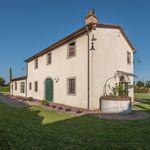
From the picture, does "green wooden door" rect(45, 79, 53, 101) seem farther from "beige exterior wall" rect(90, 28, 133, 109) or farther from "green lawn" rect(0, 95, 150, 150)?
"green lawn" rect(0, 95, 150, 150)

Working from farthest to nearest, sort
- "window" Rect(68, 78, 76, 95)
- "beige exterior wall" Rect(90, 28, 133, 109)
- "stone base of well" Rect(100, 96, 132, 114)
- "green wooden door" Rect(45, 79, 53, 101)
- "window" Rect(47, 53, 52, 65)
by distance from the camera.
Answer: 1. "window" Rect(47, 53, 52, 65)
2. "green wooden door" Rect(45, 79, 53, 101)
3. "window" Rect(68, 78, 76, 95)
4. "beige exterior wall" Rect(90, 28, 133, 109)
5. "stone base of well" Rect(100, 96, 132, 114)

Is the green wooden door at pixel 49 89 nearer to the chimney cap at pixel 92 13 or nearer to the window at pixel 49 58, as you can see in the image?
the window at pixel 49 58

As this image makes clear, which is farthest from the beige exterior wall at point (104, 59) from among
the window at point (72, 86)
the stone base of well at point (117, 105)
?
the window at point (72, 86)

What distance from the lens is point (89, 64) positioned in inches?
588

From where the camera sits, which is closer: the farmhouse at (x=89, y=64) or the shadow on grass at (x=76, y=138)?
the shadow on grass at (x=76, y=138)

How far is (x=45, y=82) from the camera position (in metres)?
23.2

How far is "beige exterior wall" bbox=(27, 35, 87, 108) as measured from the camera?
15.7 meters

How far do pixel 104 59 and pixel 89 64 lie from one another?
1.55 metres

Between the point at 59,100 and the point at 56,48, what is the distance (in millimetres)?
5174

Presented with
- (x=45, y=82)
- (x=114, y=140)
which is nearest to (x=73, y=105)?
(x=45, y=82)

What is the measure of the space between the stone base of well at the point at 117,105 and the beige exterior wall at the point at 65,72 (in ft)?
6.06

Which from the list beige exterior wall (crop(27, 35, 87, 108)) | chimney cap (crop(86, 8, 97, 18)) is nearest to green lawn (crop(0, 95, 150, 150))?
beige exterior wall (crop(27, 35, 87, 108))

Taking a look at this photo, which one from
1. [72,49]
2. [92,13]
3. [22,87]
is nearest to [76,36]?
[72,49]

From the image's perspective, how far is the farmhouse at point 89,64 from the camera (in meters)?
15.1
